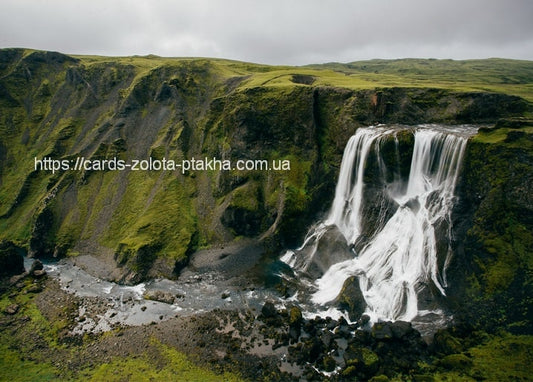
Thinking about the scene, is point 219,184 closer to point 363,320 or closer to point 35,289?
point 35,289

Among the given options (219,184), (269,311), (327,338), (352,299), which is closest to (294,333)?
(327,338)

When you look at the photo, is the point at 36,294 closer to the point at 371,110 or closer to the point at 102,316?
the point at 102,316

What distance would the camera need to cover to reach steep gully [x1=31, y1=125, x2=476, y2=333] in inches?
1405

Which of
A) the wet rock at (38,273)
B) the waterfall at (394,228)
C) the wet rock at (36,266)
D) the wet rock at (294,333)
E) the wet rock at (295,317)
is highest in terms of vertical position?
the waterfall at (394,228)

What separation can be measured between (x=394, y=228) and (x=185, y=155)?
42590mm

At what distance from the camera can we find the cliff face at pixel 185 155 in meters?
50.6

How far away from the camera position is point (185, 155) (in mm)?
67125

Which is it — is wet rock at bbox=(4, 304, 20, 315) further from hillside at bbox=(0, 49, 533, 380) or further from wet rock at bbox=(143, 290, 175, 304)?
wet rock at bbox=(143, 290, 175, 304)

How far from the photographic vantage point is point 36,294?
142 ft

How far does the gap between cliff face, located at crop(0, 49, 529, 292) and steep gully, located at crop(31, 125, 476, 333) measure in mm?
3267

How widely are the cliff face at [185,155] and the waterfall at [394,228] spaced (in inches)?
137

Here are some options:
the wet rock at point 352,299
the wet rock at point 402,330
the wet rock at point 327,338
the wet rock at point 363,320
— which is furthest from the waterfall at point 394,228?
the wet rock at point 327,338

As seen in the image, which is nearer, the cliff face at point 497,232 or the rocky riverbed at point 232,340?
the rocky riverbed at point 232,340

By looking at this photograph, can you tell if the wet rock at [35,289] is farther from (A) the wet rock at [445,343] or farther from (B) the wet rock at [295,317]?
(A) the wet rock at [445,343]
